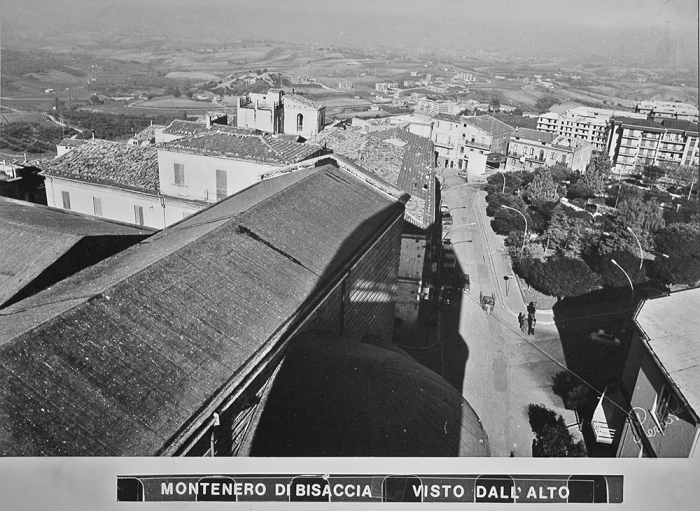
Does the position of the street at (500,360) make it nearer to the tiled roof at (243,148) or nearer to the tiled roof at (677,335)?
the tiled roof at (677,335)

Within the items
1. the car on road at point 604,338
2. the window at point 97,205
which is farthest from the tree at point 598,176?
the window at point 97,205

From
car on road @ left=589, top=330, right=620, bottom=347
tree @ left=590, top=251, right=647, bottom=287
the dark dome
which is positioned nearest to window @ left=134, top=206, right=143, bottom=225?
the dark dome

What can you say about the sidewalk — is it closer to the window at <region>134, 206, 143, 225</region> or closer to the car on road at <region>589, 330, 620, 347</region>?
the car on road at <region>589, 330, 620, 347</region>

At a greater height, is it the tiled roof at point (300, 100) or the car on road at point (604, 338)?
the tiled roof at point (300, 100)

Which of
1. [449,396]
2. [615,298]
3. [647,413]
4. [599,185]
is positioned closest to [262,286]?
[449,396]

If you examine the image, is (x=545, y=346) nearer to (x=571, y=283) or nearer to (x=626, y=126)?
(x=571, y=283)
